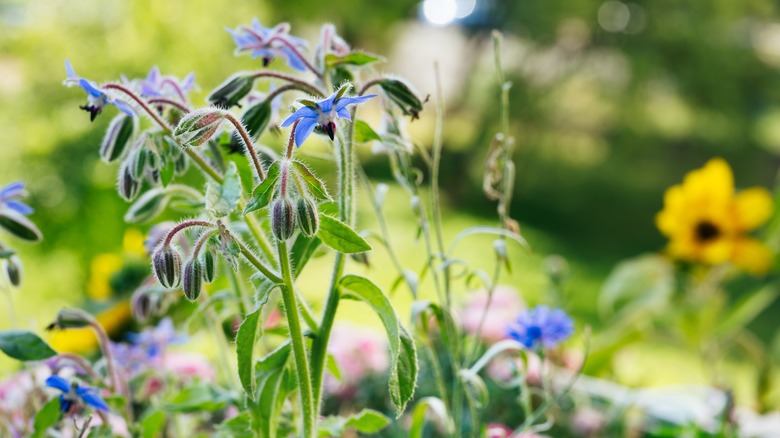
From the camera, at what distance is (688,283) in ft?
5.82

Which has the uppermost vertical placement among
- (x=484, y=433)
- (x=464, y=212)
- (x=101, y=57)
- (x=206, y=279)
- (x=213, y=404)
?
(x=101, y=57)

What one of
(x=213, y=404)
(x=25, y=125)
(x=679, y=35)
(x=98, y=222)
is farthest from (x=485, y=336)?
(x=679, y=35)

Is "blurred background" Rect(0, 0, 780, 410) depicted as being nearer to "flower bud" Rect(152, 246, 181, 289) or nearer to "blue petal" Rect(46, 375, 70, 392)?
"blue petal" Rect(46, 375, 70, 392)

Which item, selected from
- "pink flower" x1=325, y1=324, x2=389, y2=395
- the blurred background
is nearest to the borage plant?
"pink flower" x1=325, y1=324, x2=389, y2=395

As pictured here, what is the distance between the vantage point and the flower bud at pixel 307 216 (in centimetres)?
54

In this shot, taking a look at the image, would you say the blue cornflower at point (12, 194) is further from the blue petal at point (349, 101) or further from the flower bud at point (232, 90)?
the blue petal at point (349, 101)

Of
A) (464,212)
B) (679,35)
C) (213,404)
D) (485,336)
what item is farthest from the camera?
(464,212)

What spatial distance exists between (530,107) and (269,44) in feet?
11.5

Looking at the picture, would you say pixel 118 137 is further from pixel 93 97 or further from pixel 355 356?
pixel 355 356

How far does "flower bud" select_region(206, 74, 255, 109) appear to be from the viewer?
26.3 inches

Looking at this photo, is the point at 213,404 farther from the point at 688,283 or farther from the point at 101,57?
the point at 101,57

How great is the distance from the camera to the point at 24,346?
71 centimetres

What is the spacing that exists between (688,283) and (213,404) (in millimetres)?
1273

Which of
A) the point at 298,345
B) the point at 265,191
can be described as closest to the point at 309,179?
the point at 265,191
